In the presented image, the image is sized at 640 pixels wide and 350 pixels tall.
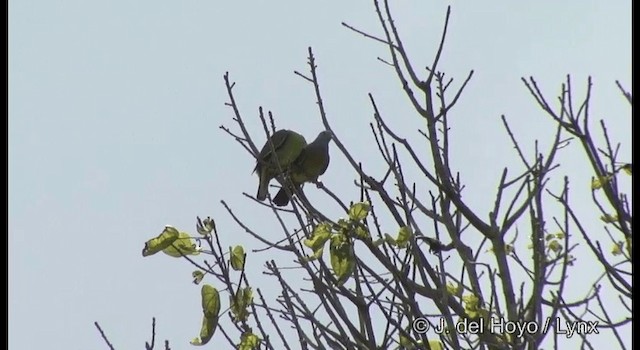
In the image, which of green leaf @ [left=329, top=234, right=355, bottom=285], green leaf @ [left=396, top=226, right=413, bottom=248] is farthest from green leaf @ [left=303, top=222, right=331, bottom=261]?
green leaf @ [left=396, top=226, right=413, bottom=248]

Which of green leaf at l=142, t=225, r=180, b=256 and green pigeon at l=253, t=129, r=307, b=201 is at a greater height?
green pigeon at l=253, t=129, r=307, b=201

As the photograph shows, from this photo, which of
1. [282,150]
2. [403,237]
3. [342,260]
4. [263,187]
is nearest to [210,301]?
[342,260]

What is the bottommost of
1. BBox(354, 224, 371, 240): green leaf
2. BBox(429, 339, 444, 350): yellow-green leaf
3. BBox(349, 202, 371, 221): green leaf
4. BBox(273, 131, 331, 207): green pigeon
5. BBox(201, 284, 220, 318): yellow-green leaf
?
BBox(429, 339, 444, 350): yellow-green leaf

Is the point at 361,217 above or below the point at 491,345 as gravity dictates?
above

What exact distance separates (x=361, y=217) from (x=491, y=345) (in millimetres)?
614

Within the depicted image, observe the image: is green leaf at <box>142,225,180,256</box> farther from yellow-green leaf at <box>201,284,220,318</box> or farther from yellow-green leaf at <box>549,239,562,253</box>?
yellow-green leaf at <box>549,239,562,253</box>
